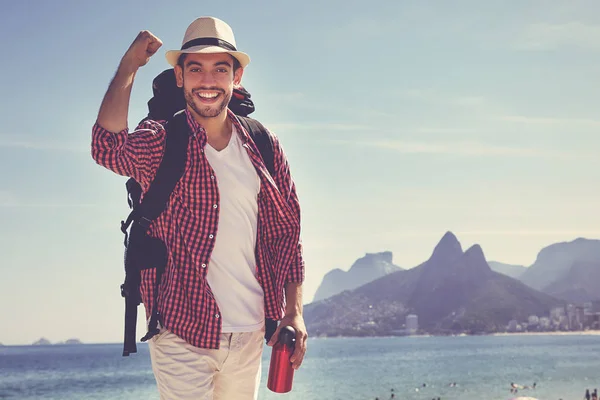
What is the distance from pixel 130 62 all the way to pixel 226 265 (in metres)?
0.88

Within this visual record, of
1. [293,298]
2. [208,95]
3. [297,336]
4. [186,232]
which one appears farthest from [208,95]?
[297,336]

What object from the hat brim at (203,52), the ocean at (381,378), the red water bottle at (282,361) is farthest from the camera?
the ocean at (381,378)

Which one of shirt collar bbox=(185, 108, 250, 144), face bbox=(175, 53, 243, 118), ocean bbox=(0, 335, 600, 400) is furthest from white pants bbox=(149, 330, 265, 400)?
ocean bbox=(0, 335, 600, 400)

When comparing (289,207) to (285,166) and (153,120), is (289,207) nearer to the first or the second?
(285,166)

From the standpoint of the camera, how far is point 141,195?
326cm

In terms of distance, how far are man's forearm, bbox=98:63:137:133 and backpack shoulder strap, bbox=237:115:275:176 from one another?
71 centimetres

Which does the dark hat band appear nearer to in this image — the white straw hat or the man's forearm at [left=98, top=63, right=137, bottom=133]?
the white straw hat

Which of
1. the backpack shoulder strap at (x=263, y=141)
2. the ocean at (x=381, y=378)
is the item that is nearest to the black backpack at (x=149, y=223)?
the backpack shoulder strap at (x=263, y=141)

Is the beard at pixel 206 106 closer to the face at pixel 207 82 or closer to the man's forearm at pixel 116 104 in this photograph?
the face at pixel 207 82

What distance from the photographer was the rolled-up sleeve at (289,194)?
3553 millimetres

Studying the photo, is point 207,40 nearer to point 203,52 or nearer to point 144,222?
point 203,52

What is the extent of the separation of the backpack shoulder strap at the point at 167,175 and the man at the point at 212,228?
3cm

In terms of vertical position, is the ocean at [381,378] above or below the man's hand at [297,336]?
below

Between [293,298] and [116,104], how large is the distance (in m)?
1.15
